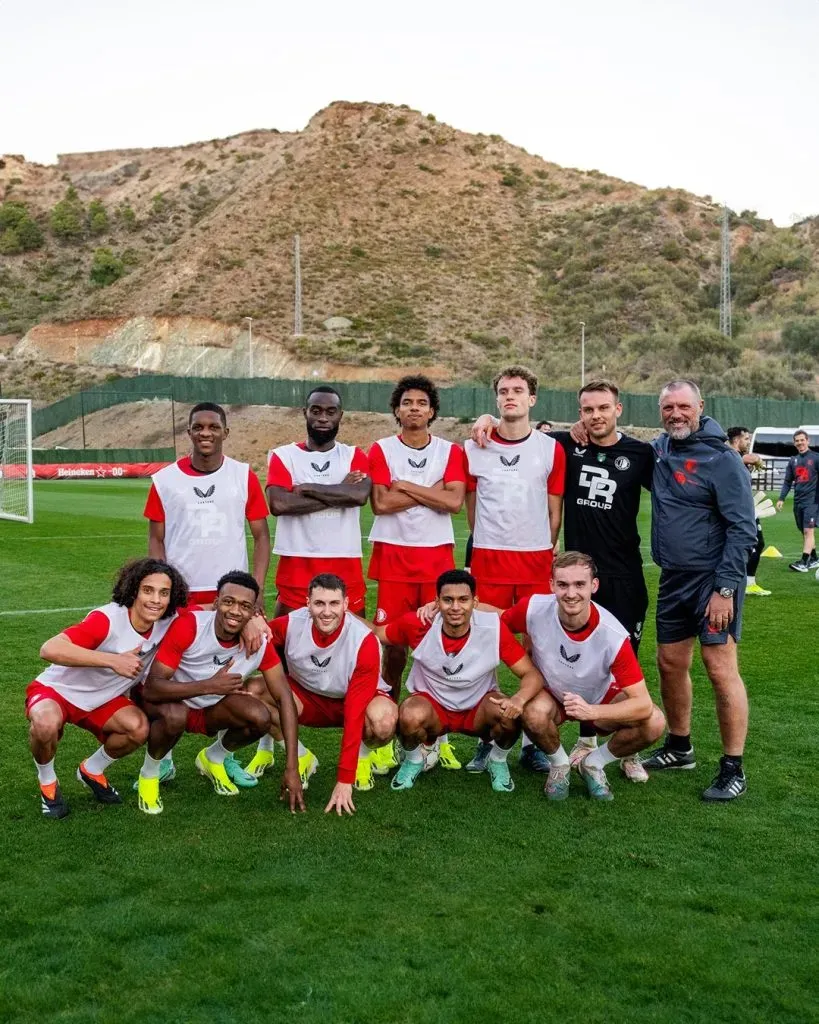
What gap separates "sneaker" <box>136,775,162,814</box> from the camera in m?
4.82

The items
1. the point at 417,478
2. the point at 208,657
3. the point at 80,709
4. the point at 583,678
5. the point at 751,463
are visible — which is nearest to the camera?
the point at 80,709

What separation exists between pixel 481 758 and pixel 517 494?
1342 mm

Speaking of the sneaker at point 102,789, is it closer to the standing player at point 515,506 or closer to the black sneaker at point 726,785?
the standing player at point 515,506

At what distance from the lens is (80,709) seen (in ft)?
16.0

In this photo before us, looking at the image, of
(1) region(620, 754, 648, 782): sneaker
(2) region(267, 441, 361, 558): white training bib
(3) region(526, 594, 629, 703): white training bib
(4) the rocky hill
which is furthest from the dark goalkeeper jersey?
(4) the rocky hill

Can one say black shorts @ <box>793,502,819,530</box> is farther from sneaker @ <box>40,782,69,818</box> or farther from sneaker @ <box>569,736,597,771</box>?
sneaker @ <box>40,782,69,818</box>

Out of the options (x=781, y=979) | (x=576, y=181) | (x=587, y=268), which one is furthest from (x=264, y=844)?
(x=576, y=181)

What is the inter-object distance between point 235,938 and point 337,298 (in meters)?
62.1

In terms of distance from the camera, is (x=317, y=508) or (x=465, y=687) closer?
(x=465, y=687)

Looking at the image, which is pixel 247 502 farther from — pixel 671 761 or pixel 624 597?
pixel 671 761

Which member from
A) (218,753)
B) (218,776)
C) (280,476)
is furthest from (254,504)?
(218,776)

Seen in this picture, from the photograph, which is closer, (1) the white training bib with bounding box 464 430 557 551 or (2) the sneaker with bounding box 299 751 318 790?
(2) the sneaker with bounding box 299 751 318 790

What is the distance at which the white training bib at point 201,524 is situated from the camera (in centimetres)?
541

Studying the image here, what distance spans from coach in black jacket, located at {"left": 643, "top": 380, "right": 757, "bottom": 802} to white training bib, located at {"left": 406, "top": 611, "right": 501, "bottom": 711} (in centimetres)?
87
